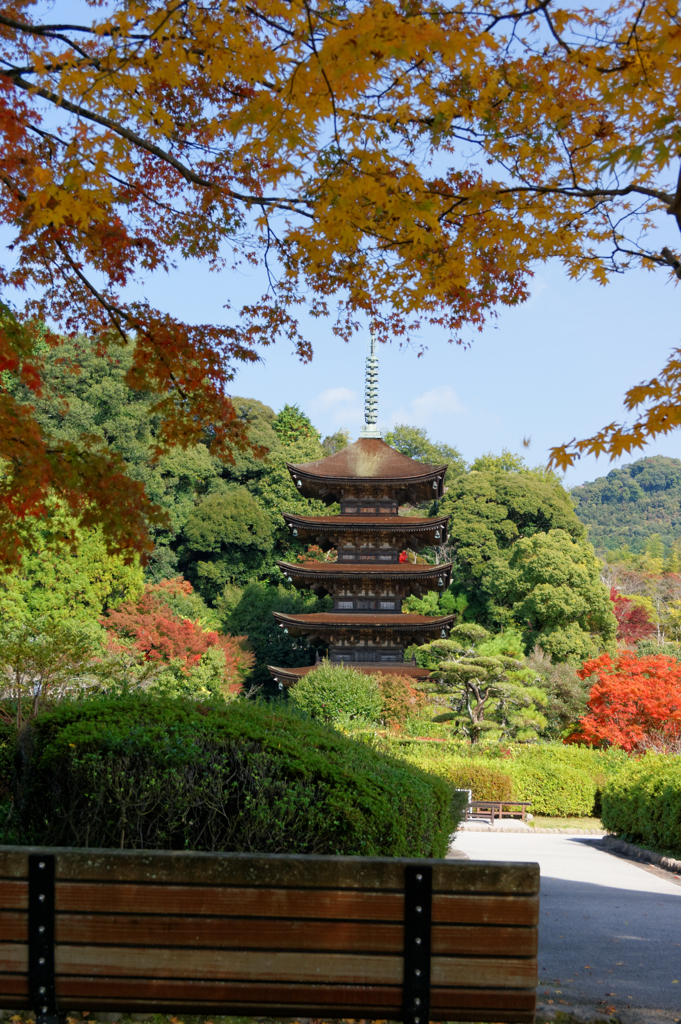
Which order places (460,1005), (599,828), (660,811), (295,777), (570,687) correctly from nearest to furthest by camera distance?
(460,1005) → (295,777) → (660,811) → (599,828) → (570,687)

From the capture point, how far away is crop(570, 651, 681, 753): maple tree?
1900 centimetres

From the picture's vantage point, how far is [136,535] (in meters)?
6.09

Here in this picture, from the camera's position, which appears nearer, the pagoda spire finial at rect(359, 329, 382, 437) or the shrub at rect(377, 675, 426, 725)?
the shrub at rect(377, 675, 426, 725)

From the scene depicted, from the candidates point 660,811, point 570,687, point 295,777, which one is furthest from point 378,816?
point 570,687

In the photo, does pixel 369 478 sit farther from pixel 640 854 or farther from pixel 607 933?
pixel 607 933

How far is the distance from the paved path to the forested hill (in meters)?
63.9

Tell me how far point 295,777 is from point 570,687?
21.6 m

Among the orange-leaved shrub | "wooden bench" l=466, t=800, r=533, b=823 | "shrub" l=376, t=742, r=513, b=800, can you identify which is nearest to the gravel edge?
"wooden bench" l=466, t=800, r=533, b=823

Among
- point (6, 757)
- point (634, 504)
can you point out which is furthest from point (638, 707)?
point (634, 504)

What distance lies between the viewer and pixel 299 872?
234 centimetres

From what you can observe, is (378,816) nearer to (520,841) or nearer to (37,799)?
(37,799)

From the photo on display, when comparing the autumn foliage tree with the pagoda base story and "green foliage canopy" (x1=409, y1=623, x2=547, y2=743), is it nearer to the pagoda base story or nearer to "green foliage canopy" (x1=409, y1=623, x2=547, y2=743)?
the pagoda base story

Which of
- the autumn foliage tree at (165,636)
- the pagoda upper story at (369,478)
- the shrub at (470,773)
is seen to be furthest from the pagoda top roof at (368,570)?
the shrub at (470,773)

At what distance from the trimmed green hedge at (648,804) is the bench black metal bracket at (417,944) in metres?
9.26
